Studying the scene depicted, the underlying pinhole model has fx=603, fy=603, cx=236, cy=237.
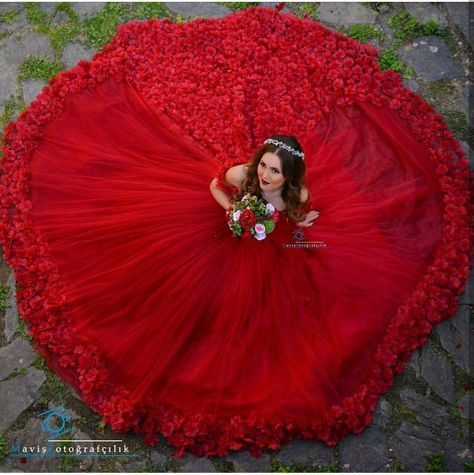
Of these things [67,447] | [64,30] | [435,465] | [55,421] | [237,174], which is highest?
[64,30]

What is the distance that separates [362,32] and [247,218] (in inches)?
118

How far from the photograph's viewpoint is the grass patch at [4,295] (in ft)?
16.0

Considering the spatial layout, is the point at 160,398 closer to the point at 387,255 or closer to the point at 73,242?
the point at 73,242

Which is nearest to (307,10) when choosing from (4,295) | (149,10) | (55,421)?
(149,10)

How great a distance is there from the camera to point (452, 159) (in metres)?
5.42

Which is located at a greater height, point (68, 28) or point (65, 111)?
point (68, 28)

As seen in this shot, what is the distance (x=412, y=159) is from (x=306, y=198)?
4.23 feet

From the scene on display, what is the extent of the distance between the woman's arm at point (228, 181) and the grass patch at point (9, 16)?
10.4 feet

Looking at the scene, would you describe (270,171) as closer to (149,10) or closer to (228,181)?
(228,181)

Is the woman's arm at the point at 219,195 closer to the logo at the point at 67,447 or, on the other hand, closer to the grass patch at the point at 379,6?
the logo at the point at 67,447

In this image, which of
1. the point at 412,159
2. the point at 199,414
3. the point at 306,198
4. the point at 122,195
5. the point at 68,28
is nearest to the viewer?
the point at 199,414

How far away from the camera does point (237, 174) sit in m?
4.50

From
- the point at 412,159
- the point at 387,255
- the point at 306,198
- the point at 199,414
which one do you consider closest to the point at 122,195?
the point at 306,198

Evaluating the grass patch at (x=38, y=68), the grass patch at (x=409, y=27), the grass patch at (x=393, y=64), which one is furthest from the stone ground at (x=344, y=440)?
the grass patch at (x=409, y=27)
